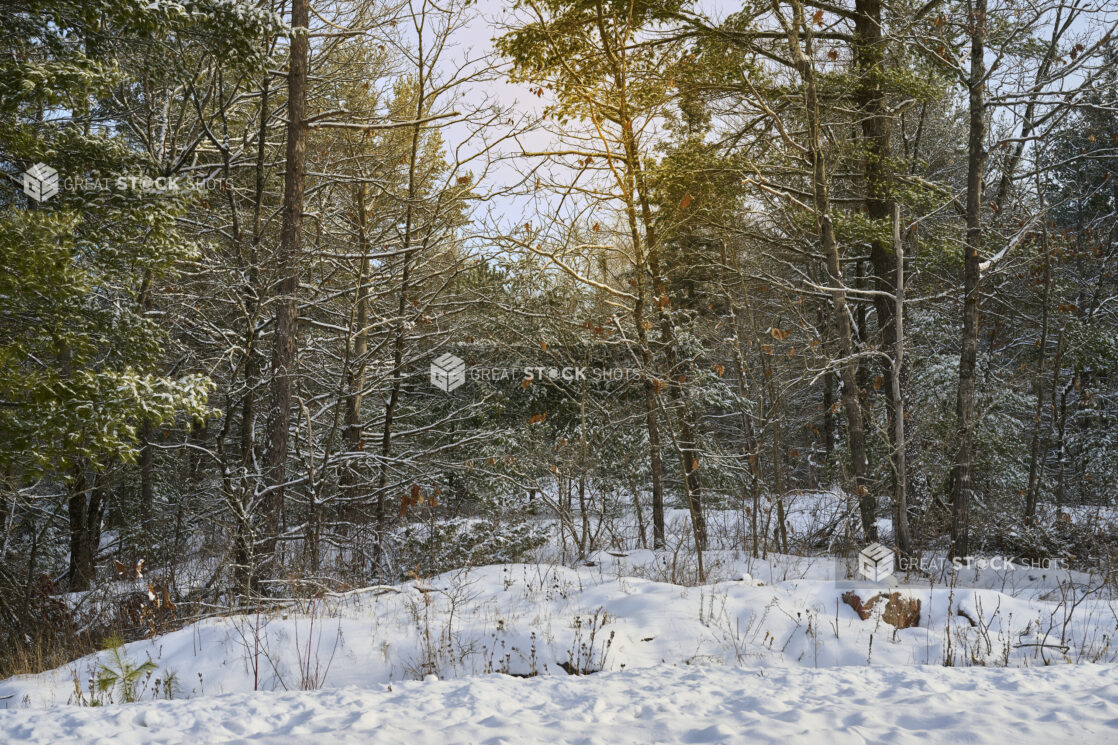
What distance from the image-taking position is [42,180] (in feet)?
26.8

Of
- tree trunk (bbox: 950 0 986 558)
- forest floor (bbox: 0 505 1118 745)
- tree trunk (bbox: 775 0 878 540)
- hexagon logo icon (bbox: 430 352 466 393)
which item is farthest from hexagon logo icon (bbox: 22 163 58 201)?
tree trunk (bbox: 950 0 986 558)

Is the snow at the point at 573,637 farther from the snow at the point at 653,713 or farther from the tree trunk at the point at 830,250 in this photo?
the tree trunk at the point at 830,250

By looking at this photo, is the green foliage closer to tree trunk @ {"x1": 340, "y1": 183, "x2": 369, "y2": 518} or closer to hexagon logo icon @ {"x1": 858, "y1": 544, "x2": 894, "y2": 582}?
tree trunk @ {"x1": 340, "y1": 183, "x2": 369, "y2": 518}

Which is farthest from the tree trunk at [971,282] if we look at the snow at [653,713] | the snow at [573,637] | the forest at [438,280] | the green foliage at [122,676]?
the green foliage at [122,676]

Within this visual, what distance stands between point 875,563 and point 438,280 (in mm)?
7784

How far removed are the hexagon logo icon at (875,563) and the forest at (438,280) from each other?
278mm

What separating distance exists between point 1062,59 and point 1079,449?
502 inches

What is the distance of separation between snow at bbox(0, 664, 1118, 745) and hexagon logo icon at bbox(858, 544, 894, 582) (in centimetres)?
353

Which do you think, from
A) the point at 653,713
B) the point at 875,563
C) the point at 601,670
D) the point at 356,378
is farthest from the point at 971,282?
the point at 356,378

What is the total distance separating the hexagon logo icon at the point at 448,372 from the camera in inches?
554

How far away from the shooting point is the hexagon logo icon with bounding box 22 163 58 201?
8.16 metres

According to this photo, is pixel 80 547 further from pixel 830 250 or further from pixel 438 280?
pixel 830 250

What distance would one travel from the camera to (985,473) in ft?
41.7

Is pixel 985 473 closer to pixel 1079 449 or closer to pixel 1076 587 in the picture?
pixel 1076 587
